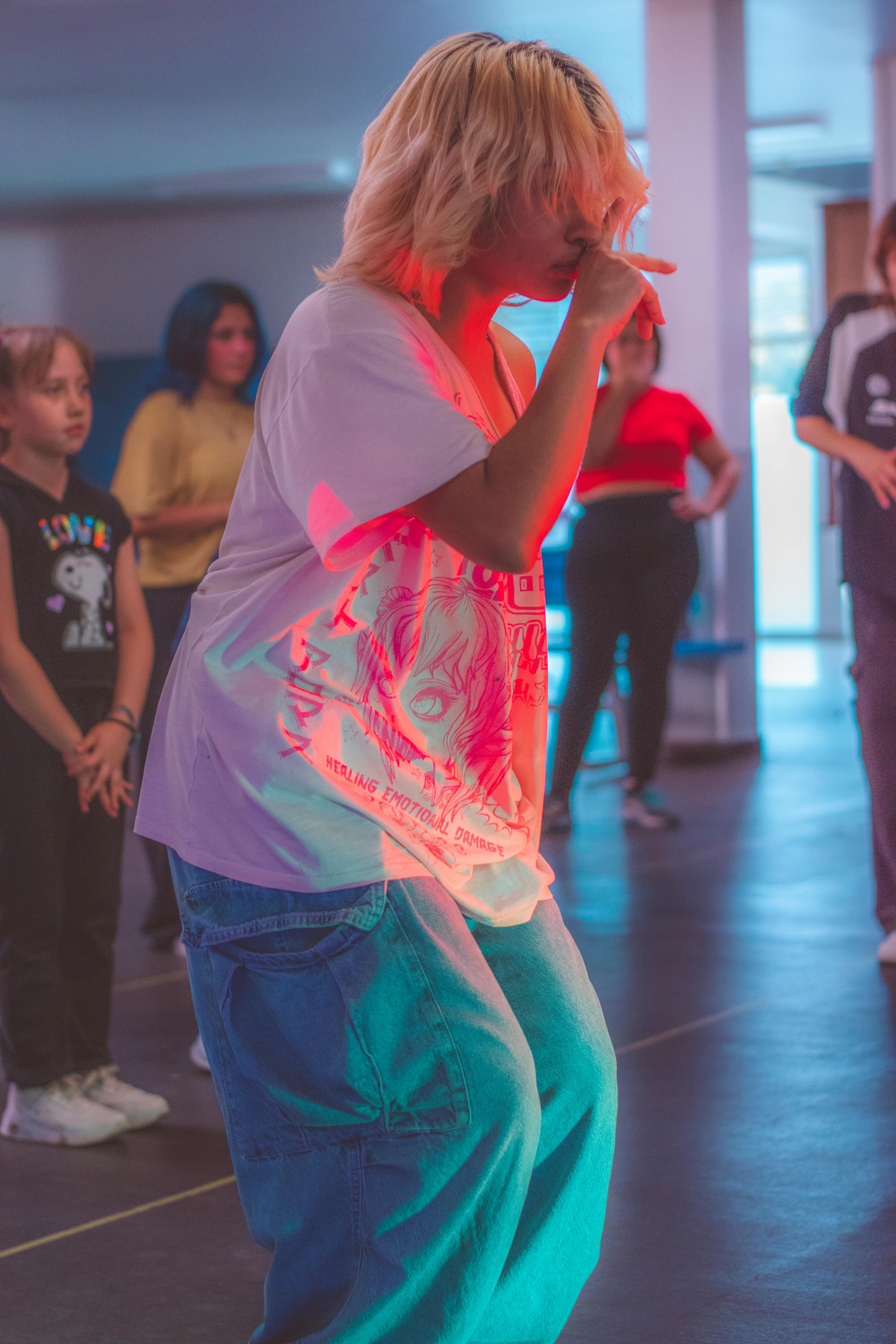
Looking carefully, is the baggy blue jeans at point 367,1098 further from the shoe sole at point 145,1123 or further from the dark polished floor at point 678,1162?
the shoe sole at point 145,1123

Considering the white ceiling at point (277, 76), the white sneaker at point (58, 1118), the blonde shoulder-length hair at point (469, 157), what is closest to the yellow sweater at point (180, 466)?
the white sneaker at point (58, 1118)

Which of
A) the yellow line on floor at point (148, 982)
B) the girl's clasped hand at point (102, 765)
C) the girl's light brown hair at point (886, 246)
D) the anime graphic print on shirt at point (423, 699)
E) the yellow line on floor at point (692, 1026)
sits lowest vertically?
the yellow line on floor at point (148, 982)

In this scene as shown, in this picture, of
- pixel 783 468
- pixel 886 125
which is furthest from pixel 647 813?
pixel 783 468

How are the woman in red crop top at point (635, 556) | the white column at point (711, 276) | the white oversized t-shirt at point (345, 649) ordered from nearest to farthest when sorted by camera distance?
the white oversized t-shirt at point (345, 649) → the woman in red crop top at point (635, 556) → the white column at point (711, 276)

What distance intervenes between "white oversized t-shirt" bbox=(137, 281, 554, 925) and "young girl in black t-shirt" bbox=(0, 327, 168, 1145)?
1.40 meters

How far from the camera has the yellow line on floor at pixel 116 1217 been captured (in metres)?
2.30

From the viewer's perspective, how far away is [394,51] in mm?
9211

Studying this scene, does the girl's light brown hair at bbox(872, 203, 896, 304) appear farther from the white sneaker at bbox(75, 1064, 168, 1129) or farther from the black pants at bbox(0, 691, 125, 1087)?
the white sneaker at bbox(75, 1064, 168, 1129)

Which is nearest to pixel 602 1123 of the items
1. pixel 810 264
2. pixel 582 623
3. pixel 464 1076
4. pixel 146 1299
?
pixel 464 1076

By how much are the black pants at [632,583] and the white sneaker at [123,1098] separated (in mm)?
3008

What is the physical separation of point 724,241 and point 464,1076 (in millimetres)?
6740

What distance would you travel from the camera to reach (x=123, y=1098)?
283cm

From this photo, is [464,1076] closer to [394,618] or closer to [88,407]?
[394,618]

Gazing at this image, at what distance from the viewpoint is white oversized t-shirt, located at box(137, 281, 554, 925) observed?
4.10 feet
